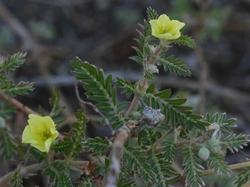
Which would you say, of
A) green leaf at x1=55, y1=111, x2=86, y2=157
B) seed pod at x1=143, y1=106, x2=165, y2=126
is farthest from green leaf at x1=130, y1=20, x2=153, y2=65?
green leaf at x1=55, y1=111, x2=86, y2=157

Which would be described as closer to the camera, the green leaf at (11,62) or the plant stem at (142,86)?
the plant stem at (142,86)

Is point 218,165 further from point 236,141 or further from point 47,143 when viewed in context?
point 47,143

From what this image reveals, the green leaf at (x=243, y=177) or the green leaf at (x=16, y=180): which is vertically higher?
the green leaf at (x=243, y=177)

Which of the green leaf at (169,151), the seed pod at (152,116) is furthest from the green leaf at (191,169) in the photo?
the seed pod at (152,116)

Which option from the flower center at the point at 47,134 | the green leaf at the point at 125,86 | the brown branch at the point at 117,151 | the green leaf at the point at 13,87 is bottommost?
the brown branch at the point at 117,151

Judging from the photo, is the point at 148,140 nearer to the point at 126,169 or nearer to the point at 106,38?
the point at 126,169

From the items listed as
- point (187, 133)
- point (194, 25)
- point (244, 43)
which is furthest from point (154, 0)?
point (187, 133)

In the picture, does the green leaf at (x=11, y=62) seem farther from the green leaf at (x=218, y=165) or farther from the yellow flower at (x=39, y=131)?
the green leaf at (x=218, y=165)
